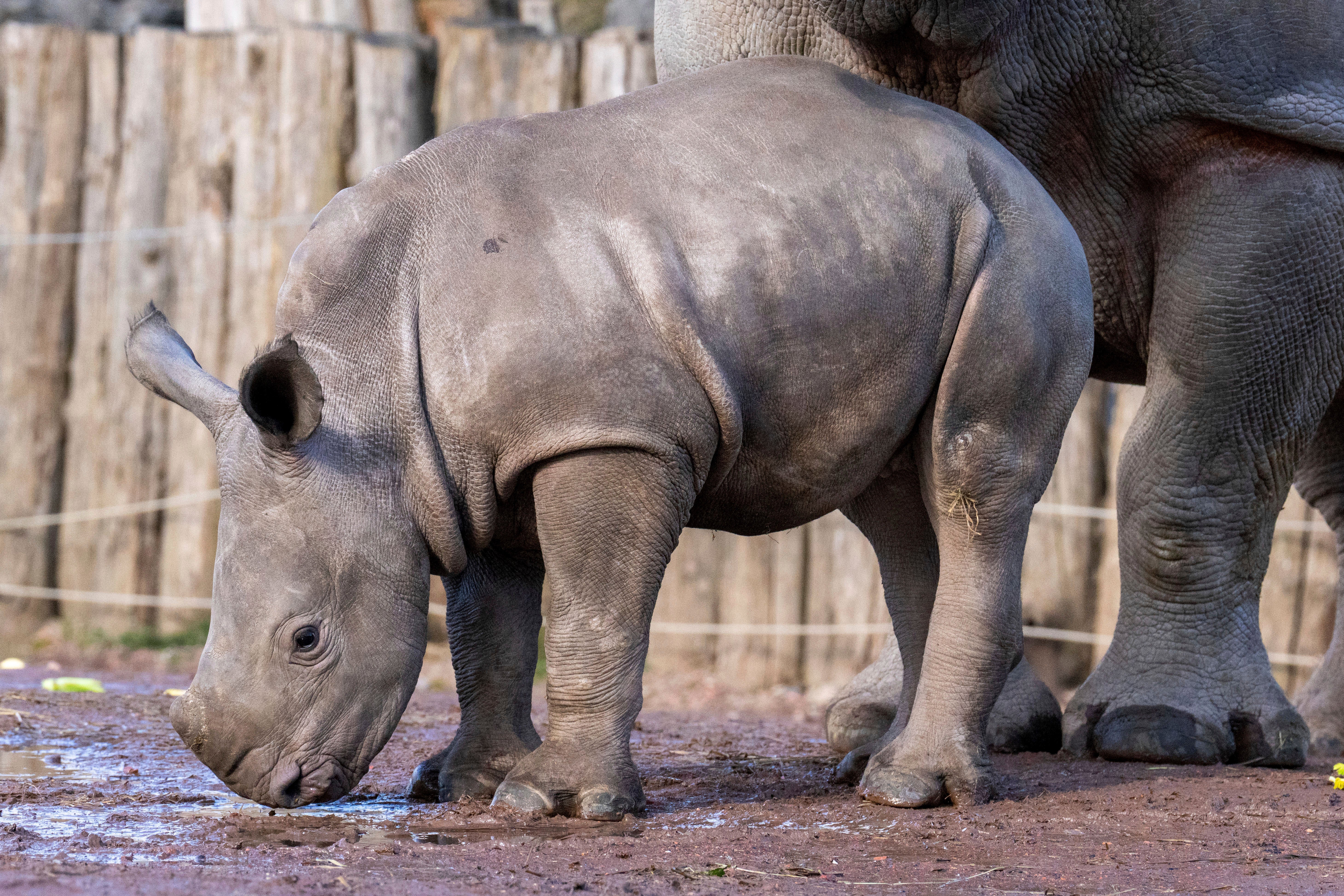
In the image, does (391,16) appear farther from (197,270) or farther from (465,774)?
(465,774)

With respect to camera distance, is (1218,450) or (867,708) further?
(867,708)

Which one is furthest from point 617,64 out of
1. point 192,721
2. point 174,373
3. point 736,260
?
point 192,721

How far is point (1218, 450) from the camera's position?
4.66 meters

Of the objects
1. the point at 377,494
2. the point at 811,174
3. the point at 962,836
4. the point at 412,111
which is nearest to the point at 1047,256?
the point at 811,174

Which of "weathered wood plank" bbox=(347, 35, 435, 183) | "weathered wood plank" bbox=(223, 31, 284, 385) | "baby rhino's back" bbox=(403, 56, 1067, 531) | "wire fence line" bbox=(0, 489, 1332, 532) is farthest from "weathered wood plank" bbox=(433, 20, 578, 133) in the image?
"baby rhino's back" bbox=(403, 56, 1067, 531)

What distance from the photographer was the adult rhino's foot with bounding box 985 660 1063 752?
479 centimetres

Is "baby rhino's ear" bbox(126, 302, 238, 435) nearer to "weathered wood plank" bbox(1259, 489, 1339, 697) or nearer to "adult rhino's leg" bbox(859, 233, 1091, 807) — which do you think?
"adult rhino's leg" bbox(859, 233, 1091, 807)

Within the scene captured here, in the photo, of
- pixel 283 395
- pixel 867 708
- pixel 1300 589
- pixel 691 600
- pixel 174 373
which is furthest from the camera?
pixel 691 600

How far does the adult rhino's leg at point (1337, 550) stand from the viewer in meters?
5.31

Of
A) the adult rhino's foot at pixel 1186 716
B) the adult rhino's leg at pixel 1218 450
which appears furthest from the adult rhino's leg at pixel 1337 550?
the adult rhino's leg at pixel 1218 450

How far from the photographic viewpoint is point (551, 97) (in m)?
7.84

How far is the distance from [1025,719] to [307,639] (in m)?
2.35

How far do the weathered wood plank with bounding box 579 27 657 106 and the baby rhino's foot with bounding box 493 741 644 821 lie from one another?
495 cm

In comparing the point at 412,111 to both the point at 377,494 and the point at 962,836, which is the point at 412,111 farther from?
the point at 962,836
